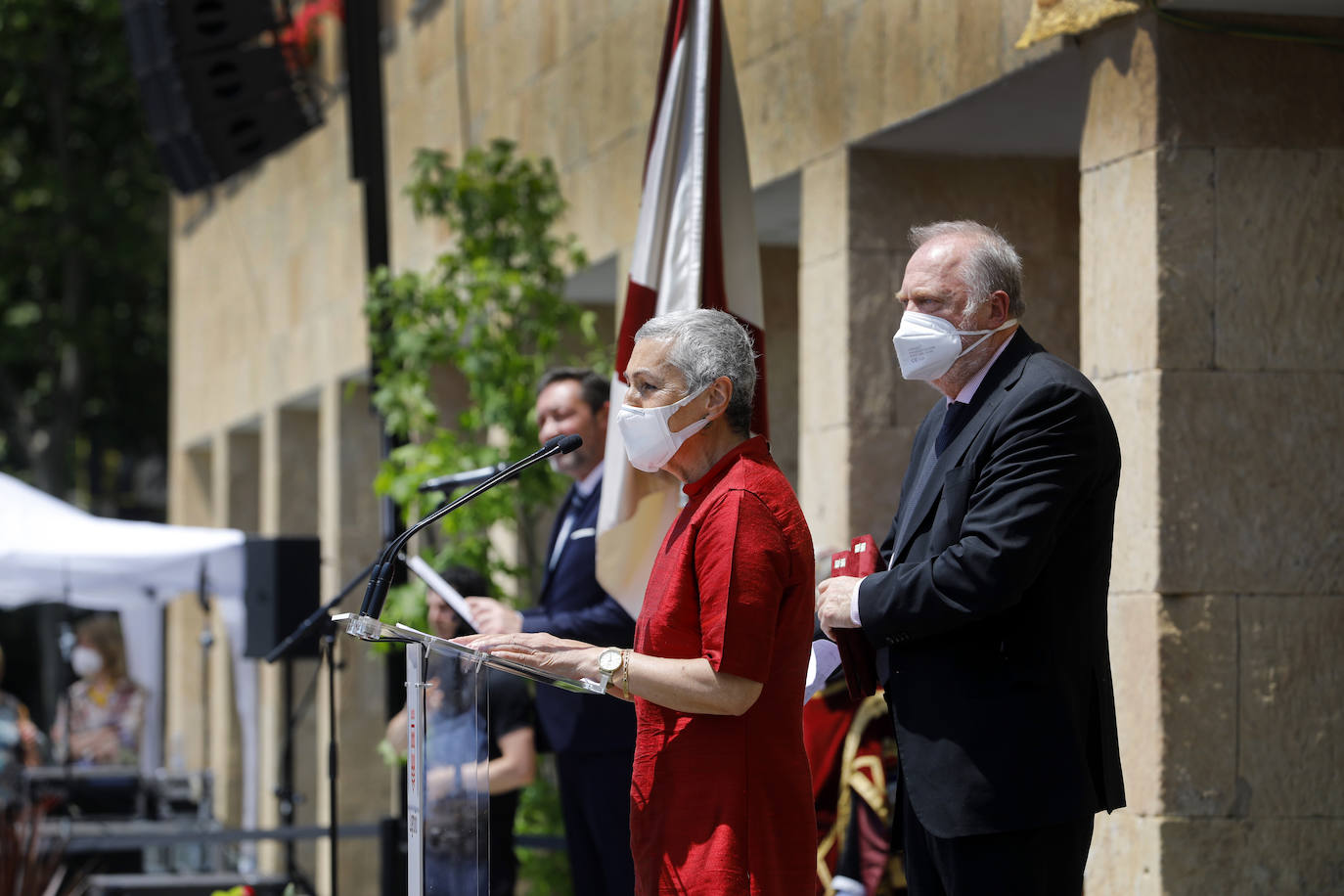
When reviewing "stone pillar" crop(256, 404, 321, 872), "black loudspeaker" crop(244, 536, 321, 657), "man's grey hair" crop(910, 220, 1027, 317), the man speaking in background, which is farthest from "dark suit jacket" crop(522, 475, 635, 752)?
"stone pillar" crop(256, 404, 321, 872)

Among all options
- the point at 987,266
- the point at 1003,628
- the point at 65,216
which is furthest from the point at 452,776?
the point at 65,216

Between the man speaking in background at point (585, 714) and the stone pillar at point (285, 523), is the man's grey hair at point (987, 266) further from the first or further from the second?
the stone pillar at point (285, 523)

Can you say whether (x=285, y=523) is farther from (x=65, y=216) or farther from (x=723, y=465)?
(x=723, y=465)

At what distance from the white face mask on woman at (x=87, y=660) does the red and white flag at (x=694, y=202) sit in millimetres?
8521

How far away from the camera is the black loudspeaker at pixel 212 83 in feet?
33.8

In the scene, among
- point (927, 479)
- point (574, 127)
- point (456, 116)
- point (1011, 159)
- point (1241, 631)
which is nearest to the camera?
point (927, 479)

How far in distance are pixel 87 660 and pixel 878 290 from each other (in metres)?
8.47

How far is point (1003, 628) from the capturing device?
3344 mm

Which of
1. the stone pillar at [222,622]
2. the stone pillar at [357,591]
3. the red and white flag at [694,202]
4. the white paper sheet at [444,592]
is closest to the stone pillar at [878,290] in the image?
the red and white flag at [694,202]

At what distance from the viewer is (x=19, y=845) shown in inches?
295

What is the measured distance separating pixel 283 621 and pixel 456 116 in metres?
3.99

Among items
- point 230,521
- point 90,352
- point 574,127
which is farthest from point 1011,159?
point 90,352

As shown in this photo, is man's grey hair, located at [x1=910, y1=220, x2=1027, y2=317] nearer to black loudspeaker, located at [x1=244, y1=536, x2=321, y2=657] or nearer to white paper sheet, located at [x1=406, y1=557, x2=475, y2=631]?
white paper sheet, located at [x1=406, y1=557, x2=475, y2=631]

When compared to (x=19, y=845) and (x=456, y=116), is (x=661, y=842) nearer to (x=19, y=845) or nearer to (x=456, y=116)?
(x=19, y=845)
